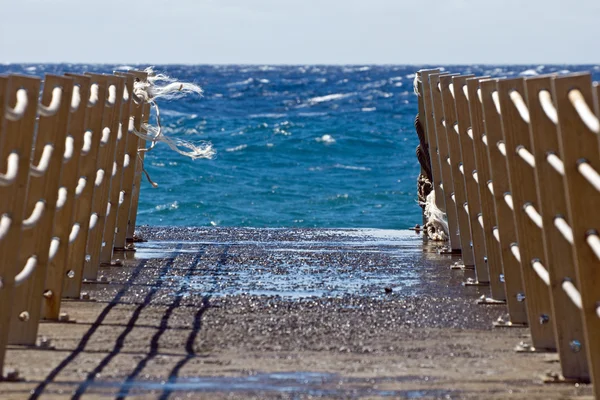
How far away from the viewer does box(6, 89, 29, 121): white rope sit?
3.88 metres

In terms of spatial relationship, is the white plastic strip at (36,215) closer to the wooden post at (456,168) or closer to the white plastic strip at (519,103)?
the white plastic strip at (519,103)

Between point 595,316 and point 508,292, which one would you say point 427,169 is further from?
point 595,316

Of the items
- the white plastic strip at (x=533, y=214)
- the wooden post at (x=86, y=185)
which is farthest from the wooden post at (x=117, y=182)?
the white plastic strip at (x=533, y=214)

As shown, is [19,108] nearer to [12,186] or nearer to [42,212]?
[12,186]

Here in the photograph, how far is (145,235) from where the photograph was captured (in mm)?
8812

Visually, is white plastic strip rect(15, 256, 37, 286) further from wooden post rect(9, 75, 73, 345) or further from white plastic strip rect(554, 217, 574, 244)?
white plastic strip rect(554, 217, 574, 244)

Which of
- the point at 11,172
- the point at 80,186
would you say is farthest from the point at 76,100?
the point at 11,172

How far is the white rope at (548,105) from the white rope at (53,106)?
6.47 feet

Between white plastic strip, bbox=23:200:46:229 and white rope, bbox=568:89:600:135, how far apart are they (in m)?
2.04

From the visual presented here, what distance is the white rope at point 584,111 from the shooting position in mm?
3244

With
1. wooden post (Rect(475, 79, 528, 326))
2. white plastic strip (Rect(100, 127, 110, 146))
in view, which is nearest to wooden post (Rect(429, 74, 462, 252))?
wooden post (Rect(475, 79, 528, 326))

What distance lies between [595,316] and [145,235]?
19.0 ft

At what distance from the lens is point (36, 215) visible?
445cm

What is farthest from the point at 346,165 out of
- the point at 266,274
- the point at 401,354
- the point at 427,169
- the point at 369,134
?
the point at 401,354
